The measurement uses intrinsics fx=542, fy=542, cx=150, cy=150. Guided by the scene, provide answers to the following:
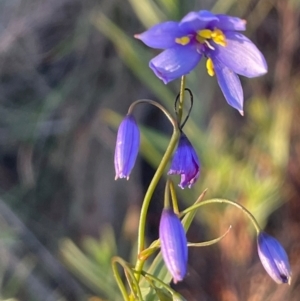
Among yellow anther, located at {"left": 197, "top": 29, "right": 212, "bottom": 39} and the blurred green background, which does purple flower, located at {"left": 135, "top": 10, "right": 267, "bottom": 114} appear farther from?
the blurred green background

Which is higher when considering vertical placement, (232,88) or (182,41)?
(182,41)

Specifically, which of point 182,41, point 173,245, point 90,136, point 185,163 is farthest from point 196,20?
point 90,136

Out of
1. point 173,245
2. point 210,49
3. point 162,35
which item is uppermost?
point 162,35

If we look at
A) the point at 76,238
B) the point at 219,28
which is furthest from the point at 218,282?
the point at 219,28

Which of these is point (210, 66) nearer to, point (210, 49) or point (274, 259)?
point (210, 49)

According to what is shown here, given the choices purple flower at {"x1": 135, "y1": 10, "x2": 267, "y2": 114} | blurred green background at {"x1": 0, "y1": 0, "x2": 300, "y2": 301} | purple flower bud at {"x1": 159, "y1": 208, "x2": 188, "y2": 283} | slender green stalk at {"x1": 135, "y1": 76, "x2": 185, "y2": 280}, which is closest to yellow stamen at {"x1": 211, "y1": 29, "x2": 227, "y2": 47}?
purple flower at {"x1": 135, "y1": 10, "x2": 267, "y2": 114}

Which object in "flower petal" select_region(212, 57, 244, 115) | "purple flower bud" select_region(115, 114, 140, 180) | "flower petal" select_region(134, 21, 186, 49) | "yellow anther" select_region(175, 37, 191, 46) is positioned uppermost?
"flower petal" select_region(134, 21, 186, 49)

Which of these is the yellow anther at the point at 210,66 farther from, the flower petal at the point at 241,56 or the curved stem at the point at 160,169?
the curved stem at the point at 160,169
